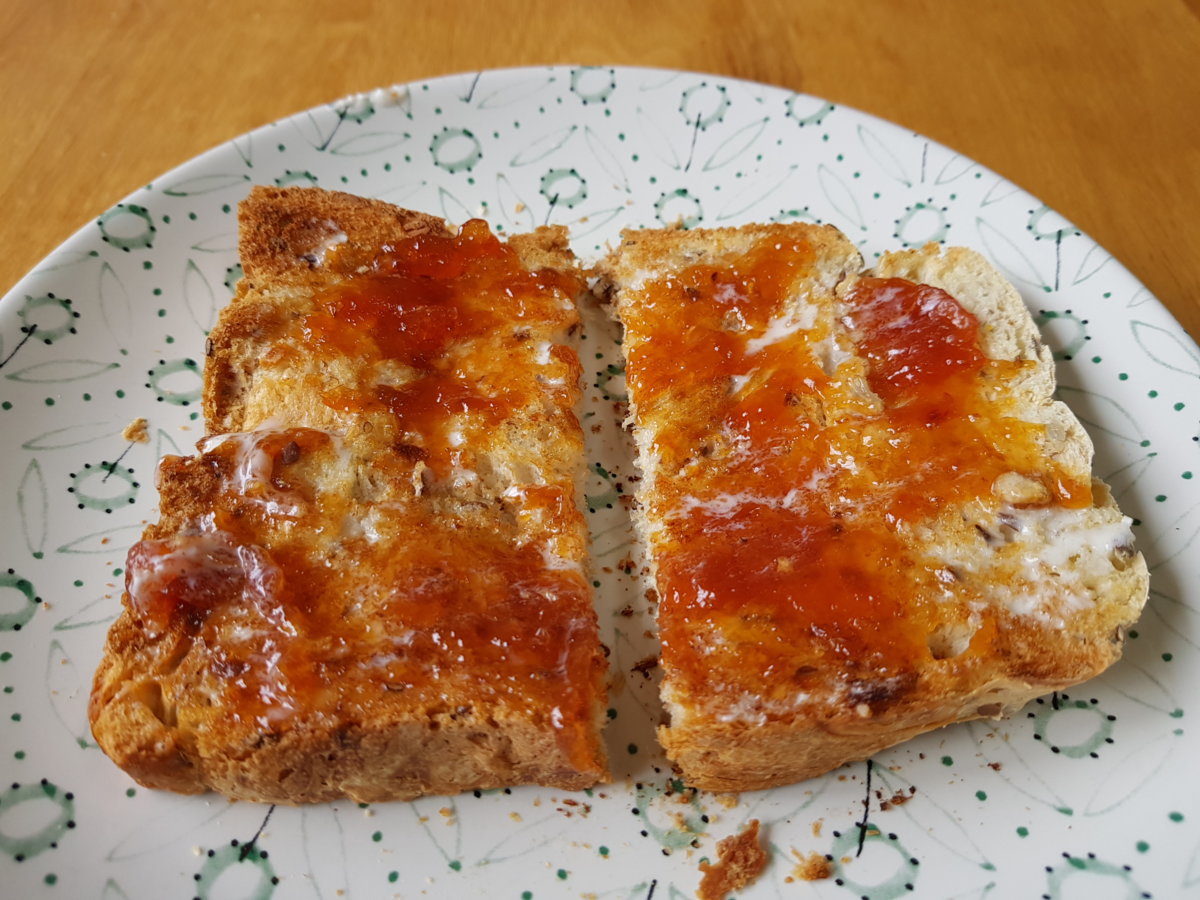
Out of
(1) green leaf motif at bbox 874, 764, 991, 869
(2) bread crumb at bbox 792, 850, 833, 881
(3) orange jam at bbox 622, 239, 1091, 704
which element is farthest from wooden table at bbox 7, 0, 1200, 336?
(2) bread crumb at bbox 792, 850, 833, 881

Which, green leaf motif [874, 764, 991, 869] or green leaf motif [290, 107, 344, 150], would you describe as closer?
green leaf motif [874, 764, 991, 869]

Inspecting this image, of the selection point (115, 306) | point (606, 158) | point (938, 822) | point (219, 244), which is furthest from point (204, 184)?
point (938, 822)

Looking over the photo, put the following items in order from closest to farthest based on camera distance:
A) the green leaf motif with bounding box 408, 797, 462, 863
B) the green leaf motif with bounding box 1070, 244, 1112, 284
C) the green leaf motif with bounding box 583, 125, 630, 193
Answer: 1. the green leaf motif with bounding box 408, 797, 462, 863
2. the green leaf motif with bounding box 1070, 244, 1112, 284
3. the green leaf motif with bounding box 583, 125, 630, 193

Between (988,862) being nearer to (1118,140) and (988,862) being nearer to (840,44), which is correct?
(1118,140)

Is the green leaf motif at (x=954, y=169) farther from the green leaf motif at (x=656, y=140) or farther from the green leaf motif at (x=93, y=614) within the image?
the green leaf motif at (x=93, y=614)

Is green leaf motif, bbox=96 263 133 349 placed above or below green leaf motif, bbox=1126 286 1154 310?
above

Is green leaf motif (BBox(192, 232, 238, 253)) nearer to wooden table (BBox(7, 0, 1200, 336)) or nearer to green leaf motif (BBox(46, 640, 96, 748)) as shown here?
wooden table (BBox(7, 0, 1200, 336))
